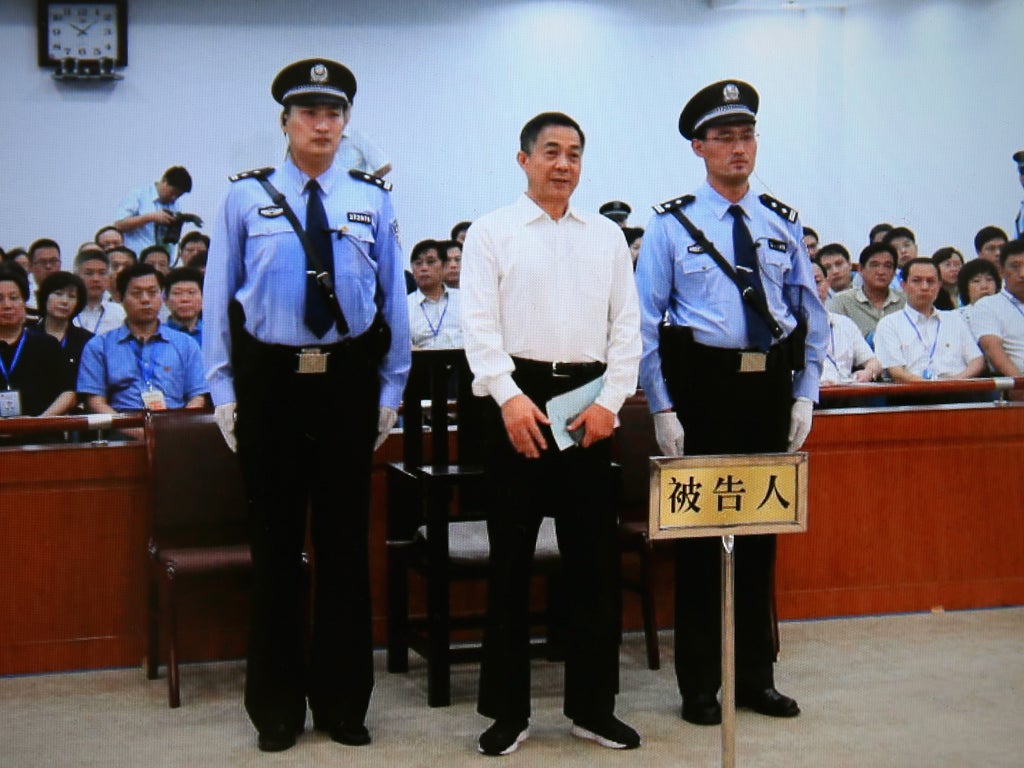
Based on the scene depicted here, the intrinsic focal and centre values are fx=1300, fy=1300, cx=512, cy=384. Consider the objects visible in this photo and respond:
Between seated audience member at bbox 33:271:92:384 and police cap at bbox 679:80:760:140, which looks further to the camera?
seated audience member at bbox 33:271:92:384

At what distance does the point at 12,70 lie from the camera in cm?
802

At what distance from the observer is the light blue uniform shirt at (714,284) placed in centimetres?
319

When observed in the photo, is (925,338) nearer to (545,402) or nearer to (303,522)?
(545,402)

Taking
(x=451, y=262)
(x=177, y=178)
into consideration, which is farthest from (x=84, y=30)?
(x=451, y=262)

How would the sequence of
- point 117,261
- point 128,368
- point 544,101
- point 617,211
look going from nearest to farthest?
point 128,368
point 117,261
point 617,211
point 544,101

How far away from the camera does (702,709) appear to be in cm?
316

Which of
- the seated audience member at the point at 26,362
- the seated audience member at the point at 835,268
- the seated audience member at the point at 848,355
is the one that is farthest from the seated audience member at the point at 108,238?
the seated audience member at the point at 848,355

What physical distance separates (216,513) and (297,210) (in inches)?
39.1

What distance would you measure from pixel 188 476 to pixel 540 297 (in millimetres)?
1205

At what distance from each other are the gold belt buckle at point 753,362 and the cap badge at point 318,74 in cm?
119

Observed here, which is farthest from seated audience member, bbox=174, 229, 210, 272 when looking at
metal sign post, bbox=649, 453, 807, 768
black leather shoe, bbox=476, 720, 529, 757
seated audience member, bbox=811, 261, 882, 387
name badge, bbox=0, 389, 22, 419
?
metal sign post, bbox=649, 453, 807, 768

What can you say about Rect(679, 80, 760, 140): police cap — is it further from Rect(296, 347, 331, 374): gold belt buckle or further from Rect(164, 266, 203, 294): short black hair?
Rect(164, 266, 203, 294): short black hair

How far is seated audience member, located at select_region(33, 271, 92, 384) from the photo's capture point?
523cm

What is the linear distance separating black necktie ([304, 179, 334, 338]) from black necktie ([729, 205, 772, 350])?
39.4 inches
